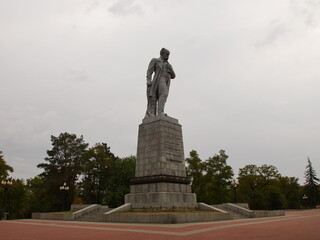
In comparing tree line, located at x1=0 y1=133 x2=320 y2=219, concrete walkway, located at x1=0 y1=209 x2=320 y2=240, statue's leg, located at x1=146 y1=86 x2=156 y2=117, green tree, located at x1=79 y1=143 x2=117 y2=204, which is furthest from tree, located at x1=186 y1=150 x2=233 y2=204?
concrete walkway, located at x1=0 y1=209 x2=320 y2=240

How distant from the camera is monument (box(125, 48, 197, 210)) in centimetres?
1764

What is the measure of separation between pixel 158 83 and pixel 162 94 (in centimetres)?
101

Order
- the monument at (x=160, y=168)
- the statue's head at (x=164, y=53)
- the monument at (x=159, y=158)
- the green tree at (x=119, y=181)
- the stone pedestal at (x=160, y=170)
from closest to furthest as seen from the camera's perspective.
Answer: the monument at (x=160, y=168) < the stone pedestal at (x=160, y=170) < the monument at (x=159, y=158) < the statue's head at (x=164, y=53) < the green tree at (x=119, y=181)

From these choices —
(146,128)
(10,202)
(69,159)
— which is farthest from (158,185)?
(10,202)

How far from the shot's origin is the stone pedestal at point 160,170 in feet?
57.4

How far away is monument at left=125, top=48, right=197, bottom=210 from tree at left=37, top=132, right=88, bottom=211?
25.9 m

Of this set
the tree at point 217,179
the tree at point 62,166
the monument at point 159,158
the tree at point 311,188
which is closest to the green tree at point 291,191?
the tree at point 311,188

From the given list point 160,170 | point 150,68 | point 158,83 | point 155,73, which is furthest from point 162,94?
point 160,170

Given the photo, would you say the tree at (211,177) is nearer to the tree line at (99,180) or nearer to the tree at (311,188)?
the tree line at (99,180)

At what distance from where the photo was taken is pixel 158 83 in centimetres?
2178

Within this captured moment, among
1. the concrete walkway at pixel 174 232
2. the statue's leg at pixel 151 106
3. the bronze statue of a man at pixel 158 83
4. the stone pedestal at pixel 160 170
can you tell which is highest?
the bronze statue of a man at pixel 158 83

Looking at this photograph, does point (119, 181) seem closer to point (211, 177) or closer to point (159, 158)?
point (211, 177)

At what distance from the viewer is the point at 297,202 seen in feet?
198

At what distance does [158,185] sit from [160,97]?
22.0ft
